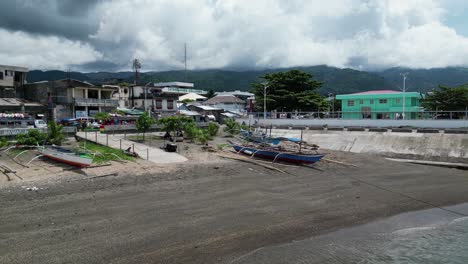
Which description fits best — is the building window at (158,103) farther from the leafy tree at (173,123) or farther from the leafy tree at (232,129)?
the leafy tree at (173,123)

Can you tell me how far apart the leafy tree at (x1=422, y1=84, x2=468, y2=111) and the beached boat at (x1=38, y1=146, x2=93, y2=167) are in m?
49.3

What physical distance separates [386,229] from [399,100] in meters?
52.8

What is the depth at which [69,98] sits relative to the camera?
5247 centimetres

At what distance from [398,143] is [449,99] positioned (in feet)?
74.7

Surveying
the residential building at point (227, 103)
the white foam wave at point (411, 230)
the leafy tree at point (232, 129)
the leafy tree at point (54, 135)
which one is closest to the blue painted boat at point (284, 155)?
the white foam wave at point (411, 230)

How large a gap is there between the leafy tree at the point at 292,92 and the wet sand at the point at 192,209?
34.6 m

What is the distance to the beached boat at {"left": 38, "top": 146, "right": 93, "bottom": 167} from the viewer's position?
2041cm

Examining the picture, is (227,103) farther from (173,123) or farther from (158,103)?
(173,123)

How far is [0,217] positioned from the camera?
1262 centimetres

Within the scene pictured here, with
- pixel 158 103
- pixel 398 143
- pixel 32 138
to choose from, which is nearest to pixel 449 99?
pixel 398 143

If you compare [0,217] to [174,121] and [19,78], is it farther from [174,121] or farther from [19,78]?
[19,78]

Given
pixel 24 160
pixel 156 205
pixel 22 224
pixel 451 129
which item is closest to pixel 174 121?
pixel 24 160

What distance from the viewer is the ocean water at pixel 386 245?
1052 cm

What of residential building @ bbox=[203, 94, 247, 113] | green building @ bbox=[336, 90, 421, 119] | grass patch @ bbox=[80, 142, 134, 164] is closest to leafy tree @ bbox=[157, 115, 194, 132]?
grass patch @ bbox=[80, 142, 134, 164]
